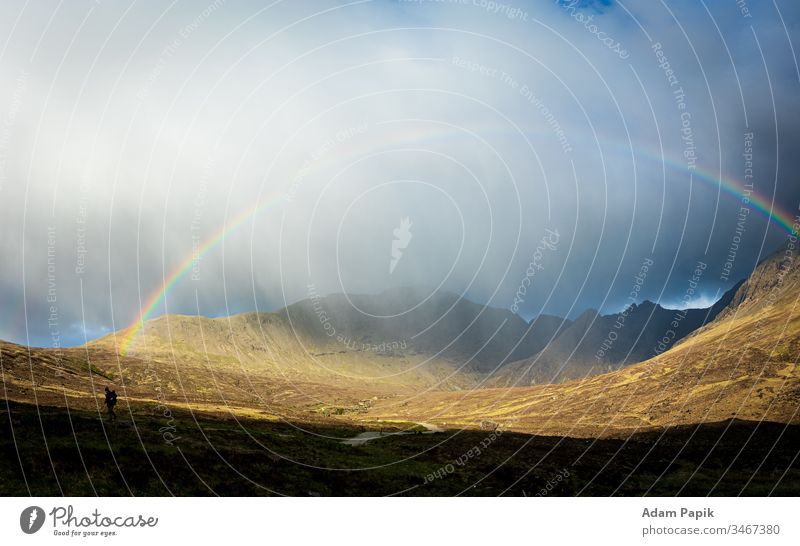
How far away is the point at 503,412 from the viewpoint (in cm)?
14425

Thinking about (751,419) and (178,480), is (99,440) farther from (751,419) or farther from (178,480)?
(751,419)
